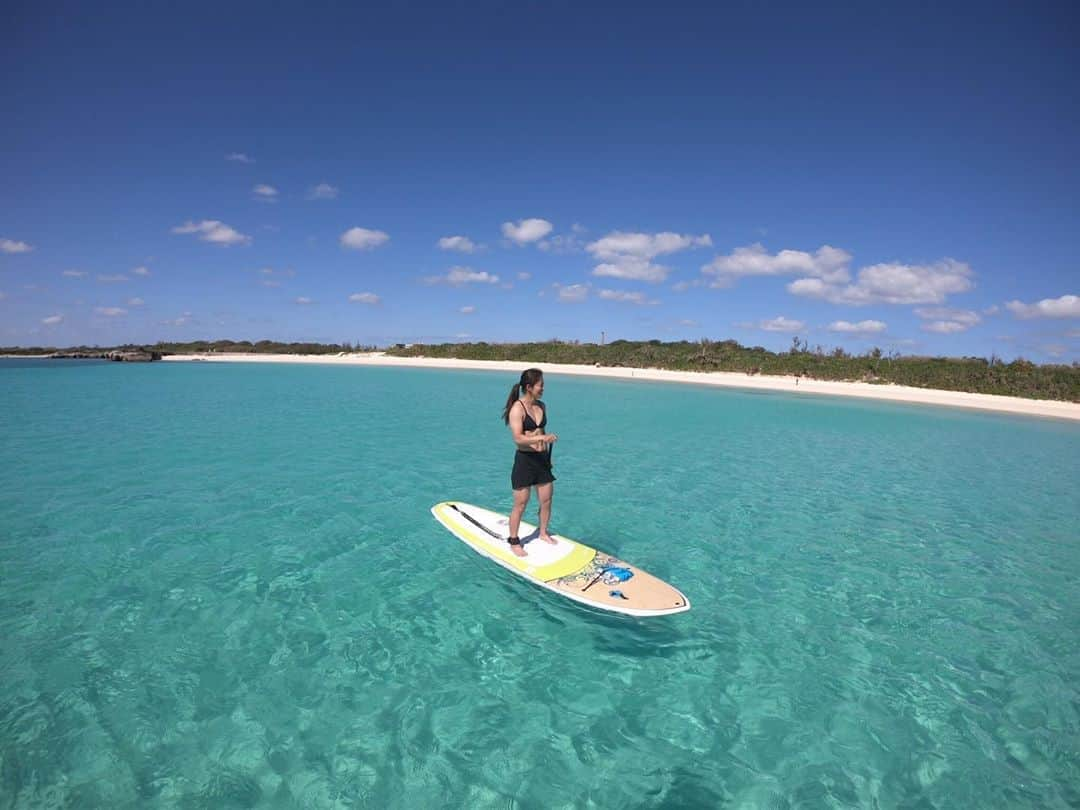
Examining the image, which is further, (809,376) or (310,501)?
(809,376)

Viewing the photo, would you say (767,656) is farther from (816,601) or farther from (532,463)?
(532,463)

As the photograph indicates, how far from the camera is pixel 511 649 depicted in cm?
568

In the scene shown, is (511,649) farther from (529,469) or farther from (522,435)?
(522,435)

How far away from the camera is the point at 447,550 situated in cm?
832

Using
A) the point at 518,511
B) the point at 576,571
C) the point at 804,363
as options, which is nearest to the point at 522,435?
the point at 518,511

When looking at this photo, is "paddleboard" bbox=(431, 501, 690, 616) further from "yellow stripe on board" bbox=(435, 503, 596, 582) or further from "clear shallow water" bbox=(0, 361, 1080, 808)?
"clear shallow water" bbox=(0, 361, 1080, 808)

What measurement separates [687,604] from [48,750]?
6140mm

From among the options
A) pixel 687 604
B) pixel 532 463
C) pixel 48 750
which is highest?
pixel 532 463

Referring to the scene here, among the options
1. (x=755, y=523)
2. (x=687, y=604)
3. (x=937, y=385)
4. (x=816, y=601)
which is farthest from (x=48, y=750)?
(x=937, y=385)

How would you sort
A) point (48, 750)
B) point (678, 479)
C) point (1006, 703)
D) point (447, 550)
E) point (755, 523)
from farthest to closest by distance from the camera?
point (678, 479)
point (755, 523)
point (447, 550)
point (1006, 703)
point (48, 750)

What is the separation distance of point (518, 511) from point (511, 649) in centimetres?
218

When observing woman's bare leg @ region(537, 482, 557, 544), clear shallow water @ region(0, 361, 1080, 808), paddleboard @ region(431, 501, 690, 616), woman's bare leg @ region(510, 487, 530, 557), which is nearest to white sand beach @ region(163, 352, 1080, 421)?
clear shallow water @ region(0, 361, 1080, 808)

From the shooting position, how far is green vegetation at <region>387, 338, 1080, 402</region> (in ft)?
142

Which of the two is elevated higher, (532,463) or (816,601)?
(532,463)
